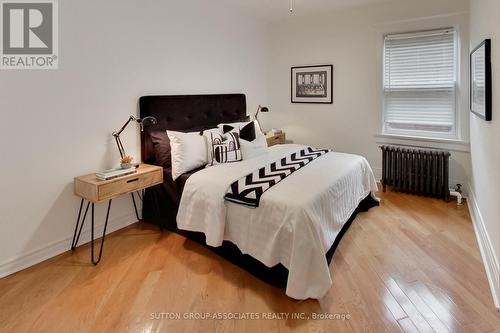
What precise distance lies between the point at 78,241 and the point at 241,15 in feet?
12.1

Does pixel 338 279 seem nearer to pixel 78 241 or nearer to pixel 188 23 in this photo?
pixel 78 241

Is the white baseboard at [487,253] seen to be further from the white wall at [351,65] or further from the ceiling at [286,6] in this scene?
the ceiling at [286,6]

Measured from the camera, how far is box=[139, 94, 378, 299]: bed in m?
1.84

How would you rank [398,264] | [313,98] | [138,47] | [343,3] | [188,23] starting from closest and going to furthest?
1. [398,264]
2. [138,47]
3. [188,23]
4. [343,3]
5. [313,98]

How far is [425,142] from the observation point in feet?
12.6

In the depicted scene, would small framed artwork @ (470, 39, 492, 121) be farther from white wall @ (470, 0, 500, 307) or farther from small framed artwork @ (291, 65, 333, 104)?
small framed artwork @ (291, 65, 333, 104)

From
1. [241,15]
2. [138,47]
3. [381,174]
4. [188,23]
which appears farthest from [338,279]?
[241,15]

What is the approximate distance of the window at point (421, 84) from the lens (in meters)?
3.62

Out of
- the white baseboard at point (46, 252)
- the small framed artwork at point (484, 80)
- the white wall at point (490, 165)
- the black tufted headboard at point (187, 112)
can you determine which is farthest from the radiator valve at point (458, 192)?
the white baseboard at point (46, 252)

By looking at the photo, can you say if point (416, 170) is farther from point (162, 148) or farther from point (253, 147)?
point (162, 148)

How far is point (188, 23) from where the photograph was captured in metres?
3.49

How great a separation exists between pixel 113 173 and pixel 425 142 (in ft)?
12.2

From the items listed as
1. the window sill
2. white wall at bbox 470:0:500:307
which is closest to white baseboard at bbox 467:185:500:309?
white wall at bbox 470:0:500:307

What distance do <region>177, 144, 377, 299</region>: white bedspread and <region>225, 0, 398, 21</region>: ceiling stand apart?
2369mm
